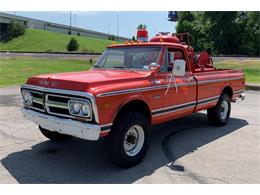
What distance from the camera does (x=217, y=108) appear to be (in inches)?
301

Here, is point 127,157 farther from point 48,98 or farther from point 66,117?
point 48,98

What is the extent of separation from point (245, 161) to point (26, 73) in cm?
1492

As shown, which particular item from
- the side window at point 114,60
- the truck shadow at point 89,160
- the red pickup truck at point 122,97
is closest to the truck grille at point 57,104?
the red pickup truck at point 122,97

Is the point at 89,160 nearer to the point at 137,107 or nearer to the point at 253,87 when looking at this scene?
the point at 137,107

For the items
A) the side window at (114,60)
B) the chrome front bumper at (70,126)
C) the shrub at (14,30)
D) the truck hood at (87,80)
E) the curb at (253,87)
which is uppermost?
the shrub at (14,30)

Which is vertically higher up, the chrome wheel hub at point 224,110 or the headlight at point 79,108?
the headlight at point 79,108

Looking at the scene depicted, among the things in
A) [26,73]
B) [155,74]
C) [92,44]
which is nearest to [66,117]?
[155,74]

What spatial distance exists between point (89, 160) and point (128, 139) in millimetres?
781

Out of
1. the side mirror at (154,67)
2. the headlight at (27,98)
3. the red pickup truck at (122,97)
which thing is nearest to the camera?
the red pickup truck at (122,97)

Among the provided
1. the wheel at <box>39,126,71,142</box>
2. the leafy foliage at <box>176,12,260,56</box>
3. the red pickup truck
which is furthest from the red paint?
the leafy foliage at <box>176,12,260,56</box>

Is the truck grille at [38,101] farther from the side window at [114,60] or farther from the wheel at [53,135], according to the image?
the side window at [114,60]

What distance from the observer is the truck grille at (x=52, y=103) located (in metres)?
4.69

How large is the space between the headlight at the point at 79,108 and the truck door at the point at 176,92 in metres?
1.47

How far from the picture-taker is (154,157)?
5.49 meters
